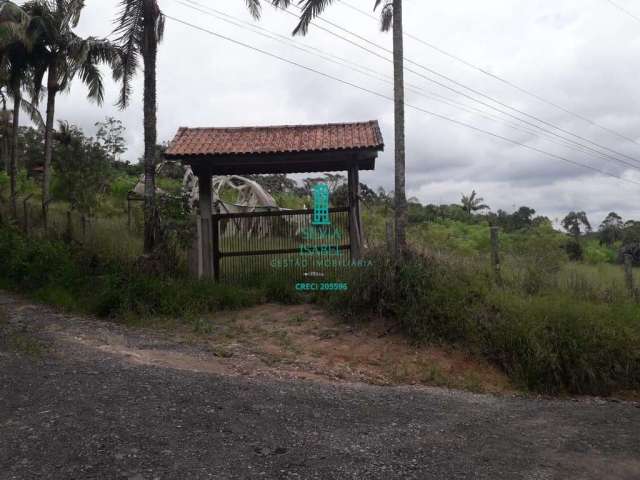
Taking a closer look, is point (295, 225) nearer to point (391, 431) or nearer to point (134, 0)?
point (134, 0)

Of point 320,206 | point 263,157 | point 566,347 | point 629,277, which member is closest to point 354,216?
point 320,206

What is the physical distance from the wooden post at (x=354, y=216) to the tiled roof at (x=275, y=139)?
74 cm

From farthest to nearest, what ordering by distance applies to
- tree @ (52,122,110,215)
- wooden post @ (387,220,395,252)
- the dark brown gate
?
tree @ (52,122,110,215) → the dark brown gate → wooden post @ (387,220,395,252)

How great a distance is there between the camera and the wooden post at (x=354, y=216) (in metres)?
10.9

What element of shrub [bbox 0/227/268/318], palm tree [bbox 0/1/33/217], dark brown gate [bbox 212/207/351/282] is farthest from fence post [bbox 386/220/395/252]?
palm tree [bbox 0/1/33/217]

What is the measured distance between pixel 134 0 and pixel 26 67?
7.81 m

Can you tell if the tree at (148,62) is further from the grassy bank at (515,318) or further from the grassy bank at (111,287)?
the grassy bank at (515,318)

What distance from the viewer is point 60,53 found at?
51.7 feet

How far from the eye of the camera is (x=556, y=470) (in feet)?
15.1

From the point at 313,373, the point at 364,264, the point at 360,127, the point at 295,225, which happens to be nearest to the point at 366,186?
the point at 360,127

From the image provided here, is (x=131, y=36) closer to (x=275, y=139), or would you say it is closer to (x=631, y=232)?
(x=275, y=139)

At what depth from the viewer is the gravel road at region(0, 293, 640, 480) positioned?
427cm

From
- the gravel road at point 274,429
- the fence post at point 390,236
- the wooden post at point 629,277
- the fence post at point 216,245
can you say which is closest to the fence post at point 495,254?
the fence post at point 390,236

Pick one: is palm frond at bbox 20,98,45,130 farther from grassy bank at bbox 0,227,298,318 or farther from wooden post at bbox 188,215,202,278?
wooden post at bbox 188,215,202,278
